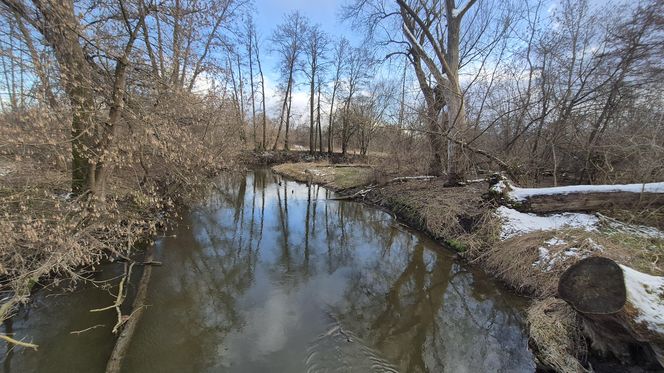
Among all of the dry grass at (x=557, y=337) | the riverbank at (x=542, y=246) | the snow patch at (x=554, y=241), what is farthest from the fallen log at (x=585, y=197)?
the dry grass at (x=557, y=337)

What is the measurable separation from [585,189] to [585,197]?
0.19 m

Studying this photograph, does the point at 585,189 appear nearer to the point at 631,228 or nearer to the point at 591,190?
the point at 591,190

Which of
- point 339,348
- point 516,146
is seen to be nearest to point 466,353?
point 339,348

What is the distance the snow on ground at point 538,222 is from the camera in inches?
261

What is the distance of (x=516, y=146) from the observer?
1110 cm

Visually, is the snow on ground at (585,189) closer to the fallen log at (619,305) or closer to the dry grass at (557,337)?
the dry grass at (557,337)

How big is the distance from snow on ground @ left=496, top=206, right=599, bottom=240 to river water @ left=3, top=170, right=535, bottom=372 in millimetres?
1308

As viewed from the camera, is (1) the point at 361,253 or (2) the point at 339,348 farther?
(1) the point at 361,253

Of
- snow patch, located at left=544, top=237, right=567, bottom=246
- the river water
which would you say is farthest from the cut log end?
snow patch, located at left=544, top=237, right=567, bottom=246

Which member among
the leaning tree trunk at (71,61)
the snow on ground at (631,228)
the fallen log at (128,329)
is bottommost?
the fallen log at (128,329)

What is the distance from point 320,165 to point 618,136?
59.0ft

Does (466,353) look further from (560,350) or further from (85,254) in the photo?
(85,254)

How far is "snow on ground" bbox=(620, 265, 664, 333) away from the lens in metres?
2.86

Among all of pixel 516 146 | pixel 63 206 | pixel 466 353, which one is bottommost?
pixel 466 353
